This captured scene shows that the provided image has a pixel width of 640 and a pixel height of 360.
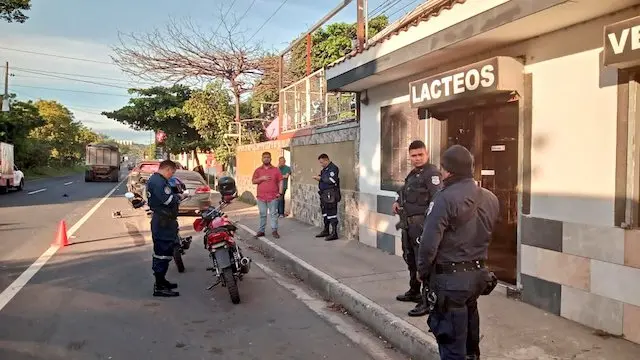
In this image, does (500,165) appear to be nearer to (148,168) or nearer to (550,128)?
(550,128)

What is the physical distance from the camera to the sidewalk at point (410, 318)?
13.2ft

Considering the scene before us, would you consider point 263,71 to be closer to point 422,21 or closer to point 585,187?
point 422,21

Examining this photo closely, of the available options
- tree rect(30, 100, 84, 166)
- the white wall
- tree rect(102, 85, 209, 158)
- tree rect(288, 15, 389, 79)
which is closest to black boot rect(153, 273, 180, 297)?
the white wall

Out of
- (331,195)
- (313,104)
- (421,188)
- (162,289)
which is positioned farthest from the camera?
(313,104)

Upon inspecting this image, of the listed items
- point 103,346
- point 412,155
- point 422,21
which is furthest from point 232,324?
point 422,21

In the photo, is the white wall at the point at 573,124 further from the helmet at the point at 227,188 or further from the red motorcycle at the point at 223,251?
the helmet at the point at 227,188

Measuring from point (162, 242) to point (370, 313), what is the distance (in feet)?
8.90

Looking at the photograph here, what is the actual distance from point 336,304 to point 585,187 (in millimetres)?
2904

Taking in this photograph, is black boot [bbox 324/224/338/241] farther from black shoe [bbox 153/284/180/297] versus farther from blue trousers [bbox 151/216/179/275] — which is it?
black shoe [bbox 153/284/180/297]

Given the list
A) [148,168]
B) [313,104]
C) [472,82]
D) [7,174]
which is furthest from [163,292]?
[7,174]

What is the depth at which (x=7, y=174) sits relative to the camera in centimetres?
2348

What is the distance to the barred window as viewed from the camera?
738 cm

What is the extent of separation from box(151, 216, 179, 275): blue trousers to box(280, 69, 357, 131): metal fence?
4.53 m

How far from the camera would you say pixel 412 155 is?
5.02 metres
